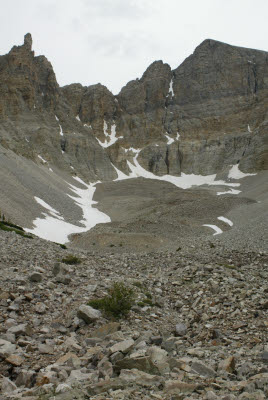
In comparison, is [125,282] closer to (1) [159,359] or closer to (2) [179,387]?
(1) [159,359]

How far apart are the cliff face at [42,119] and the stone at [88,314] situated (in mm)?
107861

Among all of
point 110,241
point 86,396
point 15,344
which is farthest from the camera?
point 110,241

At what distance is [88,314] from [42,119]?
5345 inches

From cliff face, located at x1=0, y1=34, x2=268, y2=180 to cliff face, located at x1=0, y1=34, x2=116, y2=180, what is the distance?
1.22ft

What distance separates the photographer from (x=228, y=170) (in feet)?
444

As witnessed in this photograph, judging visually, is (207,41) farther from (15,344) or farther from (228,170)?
(15,344)

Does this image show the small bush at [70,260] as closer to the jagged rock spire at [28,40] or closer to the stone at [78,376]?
the stone at [78,376]

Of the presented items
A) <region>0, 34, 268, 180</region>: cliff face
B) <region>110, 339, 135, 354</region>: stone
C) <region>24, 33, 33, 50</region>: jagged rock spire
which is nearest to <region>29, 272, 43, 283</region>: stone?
<region>110, 339, 135, 354</region>: stone

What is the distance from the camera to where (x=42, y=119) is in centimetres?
13750

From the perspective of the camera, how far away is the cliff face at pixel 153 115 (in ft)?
431

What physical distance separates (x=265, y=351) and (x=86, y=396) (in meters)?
4.12

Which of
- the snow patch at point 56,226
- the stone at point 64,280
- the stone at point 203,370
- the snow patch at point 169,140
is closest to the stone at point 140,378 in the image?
the stone at point 203,370

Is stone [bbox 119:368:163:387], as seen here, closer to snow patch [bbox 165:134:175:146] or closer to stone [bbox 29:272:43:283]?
stone [bbox 29:272:43:283]

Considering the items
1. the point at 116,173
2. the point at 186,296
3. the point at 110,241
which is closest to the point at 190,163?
the point at 116,173
